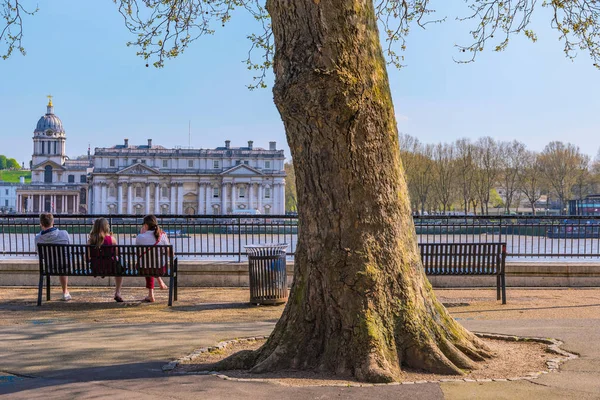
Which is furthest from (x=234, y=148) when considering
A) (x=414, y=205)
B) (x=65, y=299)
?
(x=65, y=299)

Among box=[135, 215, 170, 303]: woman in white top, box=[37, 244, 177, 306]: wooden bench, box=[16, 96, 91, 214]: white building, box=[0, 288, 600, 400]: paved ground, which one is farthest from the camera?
box=[16, 96, 91, 214]: white building

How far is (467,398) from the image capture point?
5.82 m

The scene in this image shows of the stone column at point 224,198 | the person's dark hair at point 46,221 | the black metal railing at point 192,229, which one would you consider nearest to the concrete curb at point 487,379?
the person's dark hair at point 46,221

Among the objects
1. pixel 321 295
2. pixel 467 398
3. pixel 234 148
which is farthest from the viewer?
pixel 234 148

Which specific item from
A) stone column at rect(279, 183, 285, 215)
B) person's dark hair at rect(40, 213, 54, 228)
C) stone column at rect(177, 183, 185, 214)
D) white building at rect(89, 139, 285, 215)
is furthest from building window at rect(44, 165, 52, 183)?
person's dark hair at rect(40, 213, 54, 228)

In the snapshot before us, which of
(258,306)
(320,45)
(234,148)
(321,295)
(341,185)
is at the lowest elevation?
Result: (258,306)

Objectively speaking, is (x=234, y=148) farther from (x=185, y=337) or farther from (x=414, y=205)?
(x=185, y=337)

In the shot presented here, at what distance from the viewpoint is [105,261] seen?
1235 centimetres

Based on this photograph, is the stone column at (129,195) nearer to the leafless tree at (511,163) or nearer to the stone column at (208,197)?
the stone column at (208,197)

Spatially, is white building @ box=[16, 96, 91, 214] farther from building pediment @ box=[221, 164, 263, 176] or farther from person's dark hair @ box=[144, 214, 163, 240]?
person's dark hair @ box=[144, 214, 163, 240]

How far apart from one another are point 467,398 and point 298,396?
1.26 m

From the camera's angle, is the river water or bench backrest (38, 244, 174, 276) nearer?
bench backrest (38, 244, 174, 276)

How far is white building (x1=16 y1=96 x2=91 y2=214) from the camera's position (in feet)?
546

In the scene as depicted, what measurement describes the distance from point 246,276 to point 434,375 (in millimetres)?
8530
